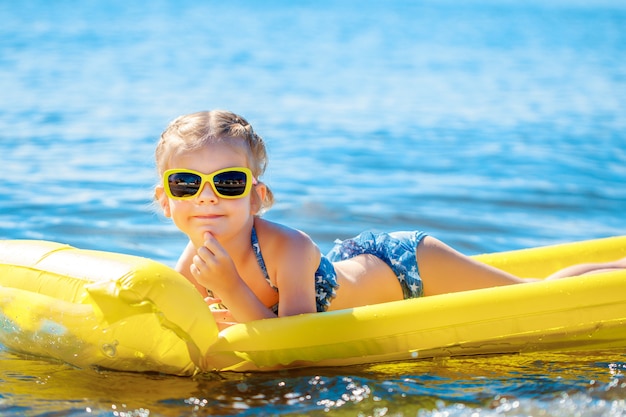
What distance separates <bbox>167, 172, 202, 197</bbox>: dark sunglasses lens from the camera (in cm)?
329

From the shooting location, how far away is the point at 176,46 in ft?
70.0

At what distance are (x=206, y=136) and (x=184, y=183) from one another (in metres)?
0.18

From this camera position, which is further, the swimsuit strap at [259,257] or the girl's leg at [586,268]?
the girl's leg at [586,268]

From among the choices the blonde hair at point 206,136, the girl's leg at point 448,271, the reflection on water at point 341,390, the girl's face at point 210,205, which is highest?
the blonde hair at point 206,136

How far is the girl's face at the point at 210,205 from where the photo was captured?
330 centimetres

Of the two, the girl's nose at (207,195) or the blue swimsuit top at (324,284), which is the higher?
the girl's nose at (207,195)

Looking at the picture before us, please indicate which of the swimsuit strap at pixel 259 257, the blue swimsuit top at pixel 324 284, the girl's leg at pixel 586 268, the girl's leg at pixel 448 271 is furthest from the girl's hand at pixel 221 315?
the girl's leg at pixel 586 268

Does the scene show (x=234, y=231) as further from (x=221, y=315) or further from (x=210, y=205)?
(x=221, y=315)

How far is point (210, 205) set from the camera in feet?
10.9

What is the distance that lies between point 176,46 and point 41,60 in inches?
219

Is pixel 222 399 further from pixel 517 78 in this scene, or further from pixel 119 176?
pixel 517 78

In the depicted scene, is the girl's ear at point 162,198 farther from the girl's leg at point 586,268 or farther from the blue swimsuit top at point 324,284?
the girl's leg at point 586,268

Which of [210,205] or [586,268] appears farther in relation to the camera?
[586,268]

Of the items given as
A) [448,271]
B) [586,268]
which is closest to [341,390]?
[448,271]
